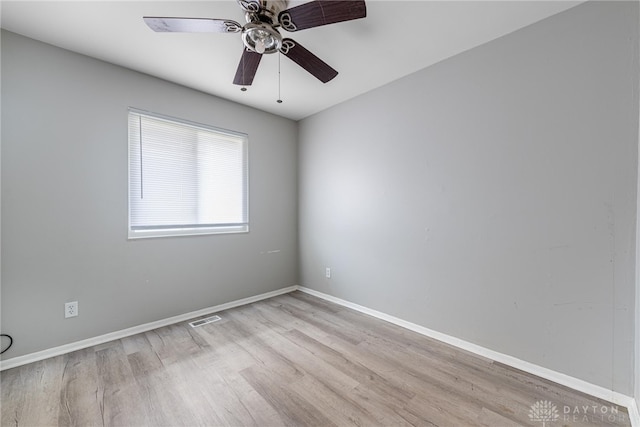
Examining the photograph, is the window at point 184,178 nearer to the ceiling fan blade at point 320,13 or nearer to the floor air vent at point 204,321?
the floor air vent at point 204,321

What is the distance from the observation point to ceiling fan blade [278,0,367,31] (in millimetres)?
1286

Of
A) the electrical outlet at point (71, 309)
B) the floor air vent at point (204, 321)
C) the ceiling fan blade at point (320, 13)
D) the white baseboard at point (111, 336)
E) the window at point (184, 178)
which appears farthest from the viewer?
the floor air vent at point (204, 321)

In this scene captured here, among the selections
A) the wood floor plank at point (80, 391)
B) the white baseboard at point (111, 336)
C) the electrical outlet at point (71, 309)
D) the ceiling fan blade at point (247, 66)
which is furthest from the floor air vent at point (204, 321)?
the ceiling fan blade at point (247, 66)

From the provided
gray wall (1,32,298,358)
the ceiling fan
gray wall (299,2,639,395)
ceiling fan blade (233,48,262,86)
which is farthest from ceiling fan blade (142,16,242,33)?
gray wall (299,2,639,395)

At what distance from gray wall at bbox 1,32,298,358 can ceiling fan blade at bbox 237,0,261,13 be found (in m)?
1.68

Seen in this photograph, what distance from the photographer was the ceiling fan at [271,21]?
1323 mm

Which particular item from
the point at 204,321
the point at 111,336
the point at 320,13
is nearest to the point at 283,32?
the point at 320,13

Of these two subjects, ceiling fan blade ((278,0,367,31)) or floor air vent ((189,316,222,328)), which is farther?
floor air vent ((189,316,222,328))

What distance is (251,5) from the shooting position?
4.58 ft

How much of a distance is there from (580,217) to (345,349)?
6.28 feet

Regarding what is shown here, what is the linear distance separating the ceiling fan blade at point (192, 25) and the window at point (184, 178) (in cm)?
128

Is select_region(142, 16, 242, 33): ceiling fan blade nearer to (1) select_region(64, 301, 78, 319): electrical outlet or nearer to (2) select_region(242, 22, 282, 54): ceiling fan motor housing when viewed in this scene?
(2) select_region(242, 22, 282, 54): ceiling fan motor housing

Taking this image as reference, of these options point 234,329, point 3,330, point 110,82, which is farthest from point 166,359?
point 110,82

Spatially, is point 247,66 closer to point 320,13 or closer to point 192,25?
point 192,25
